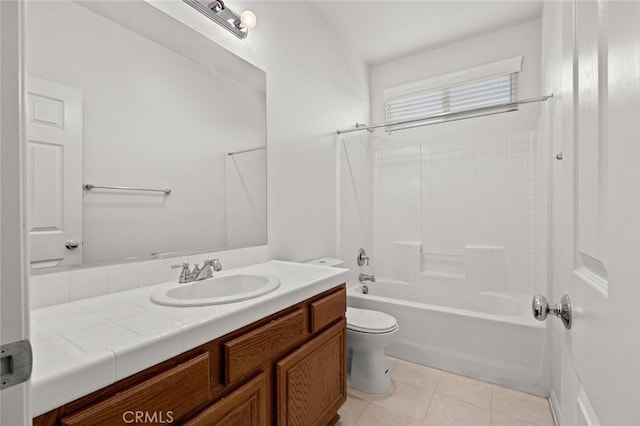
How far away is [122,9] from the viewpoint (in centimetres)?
123

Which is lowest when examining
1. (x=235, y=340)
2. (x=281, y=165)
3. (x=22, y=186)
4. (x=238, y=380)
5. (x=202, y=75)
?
(x=238, y=380)

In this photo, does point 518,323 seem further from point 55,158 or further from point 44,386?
point 55,158

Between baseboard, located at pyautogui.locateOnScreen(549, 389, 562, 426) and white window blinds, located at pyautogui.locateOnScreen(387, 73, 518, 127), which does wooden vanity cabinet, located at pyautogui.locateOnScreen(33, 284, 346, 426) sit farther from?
white window blinds, located at pyautogui.locateOnScreen(387, 73, 518, 127)

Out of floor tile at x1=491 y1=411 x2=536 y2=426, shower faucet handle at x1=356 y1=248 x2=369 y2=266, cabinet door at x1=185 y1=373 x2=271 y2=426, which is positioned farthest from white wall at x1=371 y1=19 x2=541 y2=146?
cabinet door at x1=185 y1=373 x2=271 y2=426

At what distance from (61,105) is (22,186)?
3.10ft

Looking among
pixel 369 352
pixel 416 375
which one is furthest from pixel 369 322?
pixel 416 375

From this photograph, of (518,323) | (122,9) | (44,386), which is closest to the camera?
(44,386)

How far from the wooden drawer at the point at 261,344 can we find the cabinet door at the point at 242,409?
5 cm

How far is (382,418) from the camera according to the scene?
1708 millimetres

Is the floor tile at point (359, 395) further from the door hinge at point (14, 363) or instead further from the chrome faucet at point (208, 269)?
the door hinge at point (14, 363)

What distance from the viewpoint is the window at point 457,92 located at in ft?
8.98

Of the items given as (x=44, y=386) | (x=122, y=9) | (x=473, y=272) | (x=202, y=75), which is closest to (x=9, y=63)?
(x=44, y=386)

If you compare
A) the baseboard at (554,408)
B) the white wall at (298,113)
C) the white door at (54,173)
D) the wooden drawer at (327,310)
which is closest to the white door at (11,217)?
the white door at (54,173)

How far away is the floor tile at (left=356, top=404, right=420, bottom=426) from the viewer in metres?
1.66
